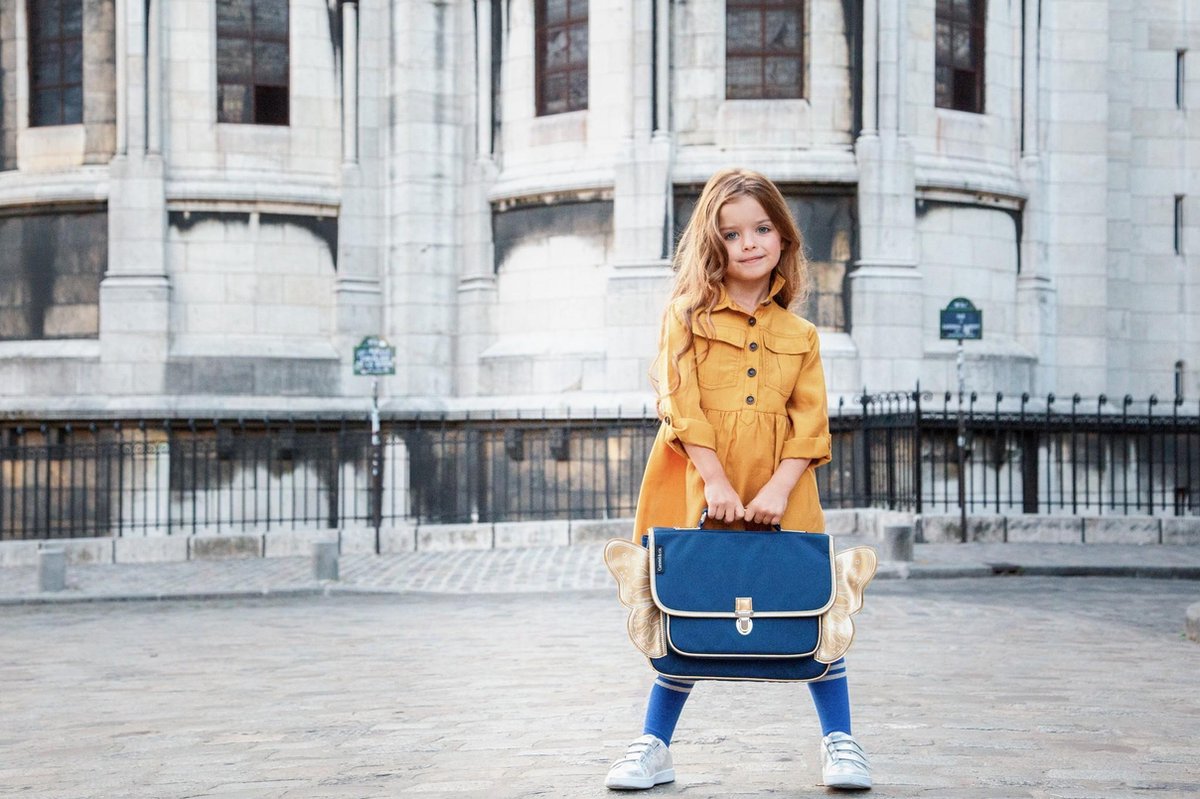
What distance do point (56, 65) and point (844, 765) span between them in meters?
22.4

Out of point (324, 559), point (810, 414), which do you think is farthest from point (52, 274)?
point (810, 414)

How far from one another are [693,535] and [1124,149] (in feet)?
73.6

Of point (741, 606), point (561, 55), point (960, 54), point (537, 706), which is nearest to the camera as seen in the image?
point (741, 606)

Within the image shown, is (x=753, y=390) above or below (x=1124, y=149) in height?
below

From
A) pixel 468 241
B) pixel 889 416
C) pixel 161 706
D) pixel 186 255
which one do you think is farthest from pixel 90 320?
pixel 161 706

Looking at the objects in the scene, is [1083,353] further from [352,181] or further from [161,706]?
[161,706]

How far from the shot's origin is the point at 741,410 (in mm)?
5082

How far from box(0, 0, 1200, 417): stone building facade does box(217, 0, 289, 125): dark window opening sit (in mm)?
33

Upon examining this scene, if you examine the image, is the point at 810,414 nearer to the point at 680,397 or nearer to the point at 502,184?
the point at 680,397

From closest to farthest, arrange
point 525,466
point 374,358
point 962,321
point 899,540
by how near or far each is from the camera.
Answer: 1. point 899,540
2. point 962,321
3. point 374,358
4. point 525,466

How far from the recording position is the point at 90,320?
78.9ft

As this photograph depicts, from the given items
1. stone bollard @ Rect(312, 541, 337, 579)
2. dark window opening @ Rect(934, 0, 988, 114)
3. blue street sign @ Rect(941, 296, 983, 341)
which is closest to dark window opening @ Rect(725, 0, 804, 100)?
dark window opening @ Rect(934, 0, 988, 114)

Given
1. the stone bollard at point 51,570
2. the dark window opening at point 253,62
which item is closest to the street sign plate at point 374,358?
the stone bollard at point 51,570

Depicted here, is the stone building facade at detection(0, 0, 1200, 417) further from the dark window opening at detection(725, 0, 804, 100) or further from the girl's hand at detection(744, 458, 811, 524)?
the girl's hand at detection(744, 458, 811, 524)
